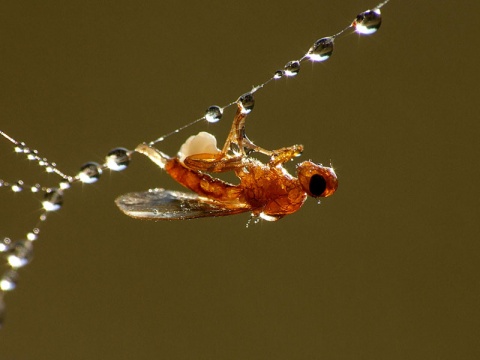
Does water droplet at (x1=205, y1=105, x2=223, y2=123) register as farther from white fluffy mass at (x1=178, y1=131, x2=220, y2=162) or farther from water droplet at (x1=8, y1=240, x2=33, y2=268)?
water droplet at (x1=8, y1=240, x2=33, y2=268)

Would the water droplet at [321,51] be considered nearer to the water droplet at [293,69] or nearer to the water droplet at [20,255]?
the water droplet at [293,69]

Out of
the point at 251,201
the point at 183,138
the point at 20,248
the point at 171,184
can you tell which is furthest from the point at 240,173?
the point at 171,184

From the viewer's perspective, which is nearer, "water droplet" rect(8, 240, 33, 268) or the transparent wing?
"water droplet" rect(8, 240, 33, 268)

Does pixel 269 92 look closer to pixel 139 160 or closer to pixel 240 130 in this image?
pixel 139 160

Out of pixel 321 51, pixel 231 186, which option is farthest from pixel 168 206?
pixel 321 51

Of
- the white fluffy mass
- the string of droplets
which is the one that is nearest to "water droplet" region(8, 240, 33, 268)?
the string of droplets

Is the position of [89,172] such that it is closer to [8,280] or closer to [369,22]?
[8,280]

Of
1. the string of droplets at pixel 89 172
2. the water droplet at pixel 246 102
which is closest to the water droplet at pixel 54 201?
the string of droplets at pixel 89 172
